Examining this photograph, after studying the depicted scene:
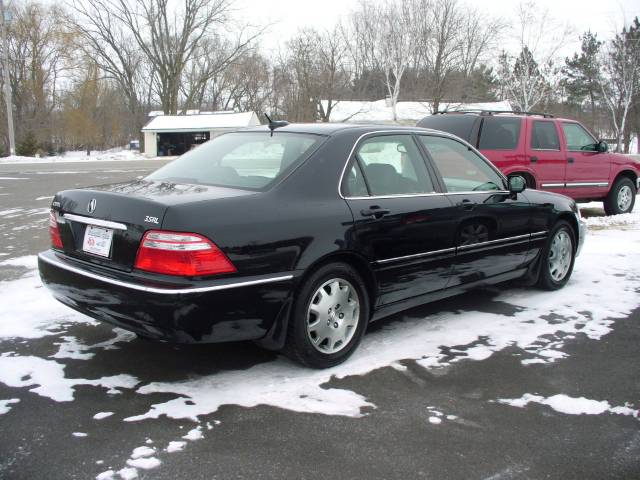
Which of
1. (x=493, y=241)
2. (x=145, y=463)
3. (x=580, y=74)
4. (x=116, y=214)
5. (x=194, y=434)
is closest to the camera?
(x=145, y=463)

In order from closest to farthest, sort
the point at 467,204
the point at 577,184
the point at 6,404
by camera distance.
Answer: the point at 6,404
the point at 467,204
the point at 577,184

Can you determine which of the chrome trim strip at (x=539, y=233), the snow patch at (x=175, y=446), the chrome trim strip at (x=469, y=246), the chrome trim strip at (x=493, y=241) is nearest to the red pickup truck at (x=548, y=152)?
the chrome trim strip at (x=539, y=233)

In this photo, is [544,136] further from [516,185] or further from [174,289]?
[174,289]

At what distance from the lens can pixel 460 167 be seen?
188 inches

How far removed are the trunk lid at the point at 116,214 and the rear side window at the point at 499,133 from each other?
6302 millimetres

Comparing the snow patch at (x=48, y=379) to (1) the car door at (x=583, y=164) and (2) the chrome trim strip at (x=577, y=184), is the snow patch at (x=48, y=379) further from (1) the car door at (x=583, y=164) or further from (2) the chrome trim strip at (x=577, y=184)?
(1) the car door at (x=583, y=164)

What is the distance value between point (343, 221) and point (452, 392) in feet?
3.90

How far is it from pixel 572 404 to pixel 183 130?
4709cm

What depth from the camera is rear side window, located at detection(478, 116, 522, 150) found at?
8.88m

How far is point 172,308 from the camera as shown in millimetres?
2980

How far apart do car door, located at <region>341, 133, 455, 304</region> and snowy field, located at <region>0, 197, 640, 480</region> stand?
45 centimetres

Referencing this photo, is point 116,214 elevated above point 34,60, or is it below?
below

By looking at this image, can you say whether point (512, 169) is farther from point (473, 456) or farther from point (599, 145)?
point (473, 456)

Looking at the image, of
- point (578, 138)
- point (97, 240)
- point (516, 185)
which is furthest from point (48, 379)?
point (578, 138)
